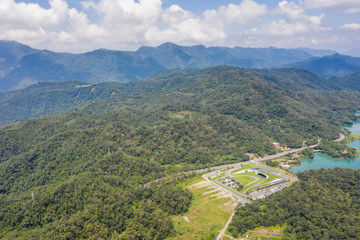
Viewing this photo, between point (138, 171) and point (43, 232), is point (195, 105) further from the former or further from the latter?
point (43, 232)

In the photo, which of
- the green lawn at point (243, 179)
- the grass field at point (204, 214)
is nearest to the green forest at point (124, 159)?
the grass field at point (204, 214)

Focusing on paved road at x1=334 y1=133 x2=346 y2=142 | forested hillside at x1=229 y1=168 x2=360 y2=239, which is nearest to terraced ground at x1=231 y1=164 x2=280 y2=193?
forested hillside at x1=229 y1=168 x2=360 y2=239

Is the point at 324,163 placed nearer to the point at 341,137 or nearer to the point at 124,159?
the point at 341,137

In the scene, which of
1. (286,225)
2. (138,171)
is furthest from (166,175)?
(286,225)

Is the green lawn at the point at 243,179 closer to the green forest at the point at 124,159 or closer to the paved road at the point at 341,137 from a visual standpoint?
the green forest at the point at 124,159

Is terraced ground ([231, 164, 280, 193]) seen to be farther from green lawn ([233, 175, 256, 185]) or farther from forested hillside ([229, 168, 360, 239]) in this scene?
forested hillside ([229, 168, 360, 239])

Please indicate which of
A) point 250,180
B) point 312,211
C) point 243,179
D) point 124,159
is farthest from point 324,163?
point 124,159
